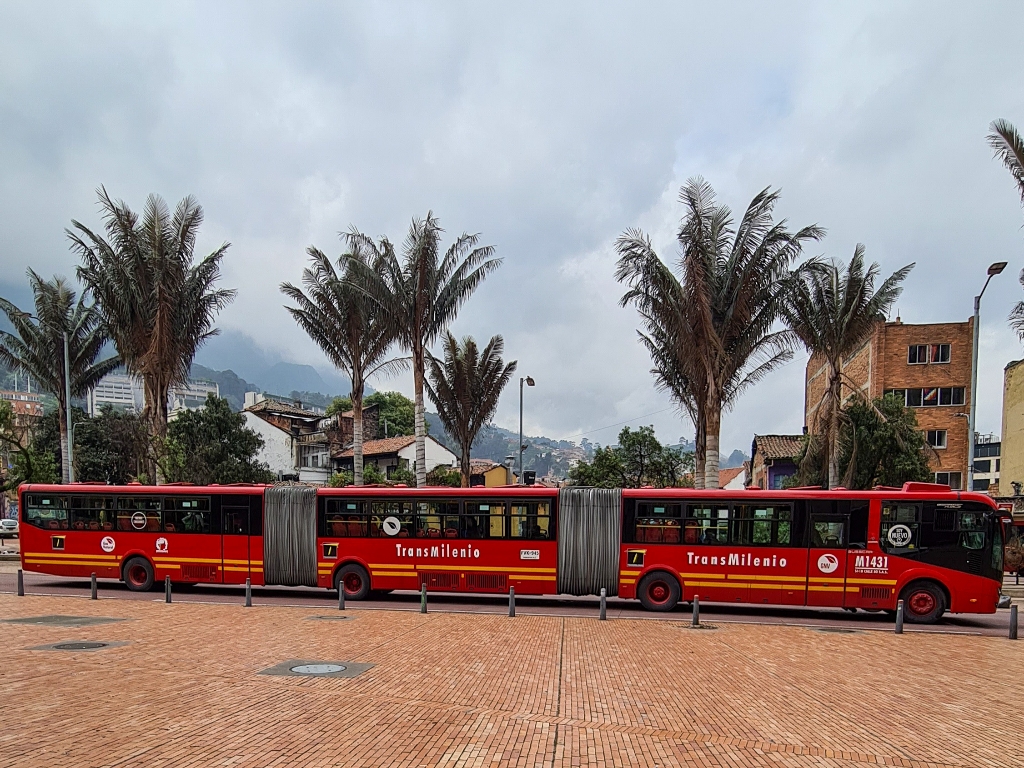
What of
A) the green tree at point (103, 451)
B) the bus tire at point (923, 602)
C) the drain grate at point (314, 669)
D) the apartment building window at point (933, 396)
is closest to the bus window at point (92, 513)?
the drain grate at point (314, 669)

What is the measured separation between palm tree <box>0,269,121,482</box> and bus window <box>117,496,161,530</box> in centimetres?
1431

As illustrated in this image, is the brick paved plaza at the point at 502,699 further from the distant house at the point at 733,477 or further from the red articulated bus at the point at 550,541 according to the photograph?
the distant house at the point at 733,477

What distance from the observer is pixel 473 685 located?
8.30 metres

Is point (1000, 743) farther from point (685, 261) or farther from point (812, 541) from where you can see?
point (685, 261)

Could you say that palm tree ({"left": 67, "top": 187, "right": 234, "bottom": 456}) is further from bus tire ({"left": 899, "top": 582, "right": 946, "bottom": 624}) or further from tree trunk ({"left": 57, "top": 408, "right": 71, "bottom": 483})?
bus tire ({"left": 899, "top": 582, "right": 946, "bottom": 624})

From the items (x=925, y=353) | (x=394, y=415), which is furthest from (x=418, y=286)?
(x=394, y=415)

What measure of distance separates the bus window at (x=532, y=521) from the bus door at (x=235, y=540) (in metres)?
7.14

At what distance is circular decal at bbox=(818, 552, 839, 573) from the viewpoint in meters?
14.9

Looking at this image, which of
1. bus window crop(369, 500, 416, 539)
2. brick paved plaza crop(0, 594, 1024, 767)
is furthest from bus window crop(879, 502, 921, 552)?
bus window crop(369, 500, 416, 539)

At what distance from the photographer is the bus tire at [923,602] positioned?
573 inches

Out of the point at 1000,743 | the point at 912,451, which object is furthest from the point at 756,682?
the point at 912,451

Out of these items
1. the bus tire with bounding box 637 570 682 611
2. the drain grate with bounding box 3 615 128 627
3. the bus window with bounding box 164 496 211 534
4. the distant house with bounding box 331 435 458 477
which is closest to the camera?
the drain grate with bounding box 3 615 128 627

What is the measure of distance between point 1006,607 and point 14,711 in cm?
2114

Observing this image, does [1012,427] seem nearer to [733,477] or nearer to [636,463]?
[636,463]
